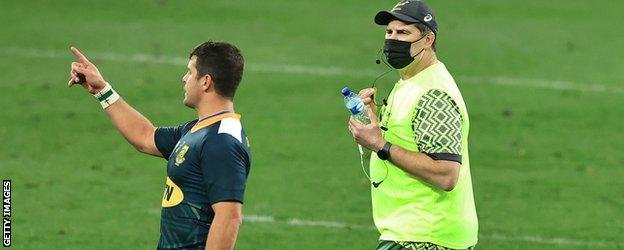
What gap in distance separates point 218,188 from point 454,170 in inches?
56.9

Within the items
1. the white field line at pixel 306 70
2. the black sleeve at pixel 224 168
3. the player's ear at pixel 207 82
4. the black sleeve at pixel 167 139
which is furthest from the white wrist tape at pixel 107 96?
the white field line at pixel 306 70

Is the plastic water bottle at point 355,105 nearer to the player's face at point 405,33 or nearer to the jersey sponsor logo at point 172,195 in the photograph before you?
the player's face at point 405,33

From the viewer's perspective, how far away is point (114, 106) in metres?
9.51

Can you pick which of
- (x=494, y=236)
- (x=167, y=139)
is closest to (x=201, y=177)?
(x=167, y=139)

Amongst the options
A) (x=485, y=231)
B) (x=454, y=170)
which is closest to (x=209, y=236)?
(x=454, y=170)

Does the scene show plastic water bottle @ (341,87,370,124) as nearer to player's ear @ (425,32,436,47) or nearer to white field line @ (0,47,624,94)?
player's ear @ (425,32,436,47)

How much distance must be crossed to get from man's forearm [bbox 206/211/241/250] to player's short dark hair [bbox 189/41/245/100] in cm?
82

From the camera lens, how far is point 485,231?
46.5 ft

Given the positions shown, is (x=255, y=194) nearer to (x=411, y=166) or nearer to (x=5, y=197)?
(x=5, y=197)

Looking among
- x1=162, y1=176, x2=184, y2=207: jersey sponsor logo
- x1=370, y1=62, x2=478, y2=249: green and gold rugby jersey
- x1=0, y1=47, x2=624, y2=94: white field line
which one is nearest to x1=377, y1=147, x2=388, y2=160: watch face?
x1=370, y1=62, x2=478, y2=249: green and gold rugby jersey

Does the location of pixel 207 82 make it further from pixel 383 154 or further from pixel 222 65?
pixel 383 154

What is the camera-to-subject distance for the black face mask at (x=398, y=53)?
29.7 ft

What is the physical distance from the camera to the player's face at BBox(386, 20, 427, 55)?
9.07 meters

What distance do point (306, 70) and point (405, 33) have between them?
1192 centimetres
